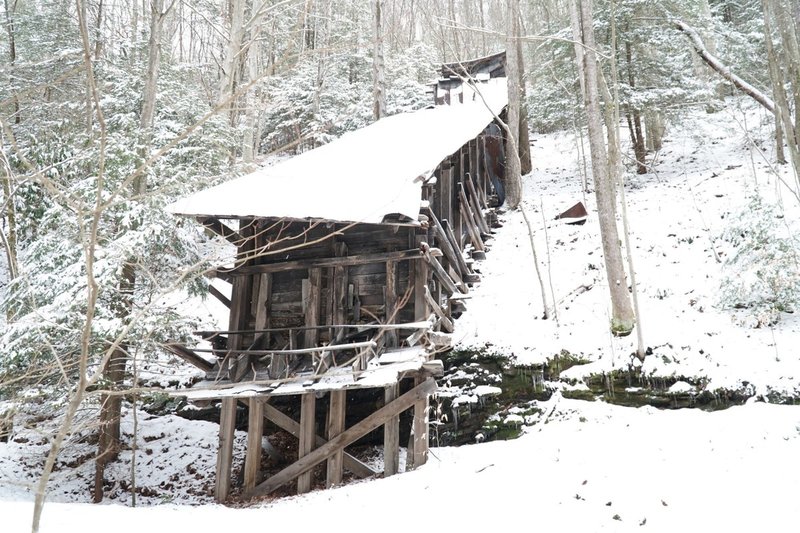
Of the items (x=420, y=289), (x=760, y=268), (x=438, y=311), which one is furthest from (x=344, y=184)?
(x=760, y=268)

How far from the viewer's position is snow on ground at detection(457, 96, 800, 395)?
30.1ft

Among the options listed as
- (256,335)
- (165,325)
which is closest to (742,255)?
(256,335)

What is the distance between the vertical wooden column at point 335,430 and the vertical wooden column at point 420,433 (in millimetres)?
1301

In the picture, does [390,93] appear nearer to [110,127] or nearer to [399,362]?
[110,127]

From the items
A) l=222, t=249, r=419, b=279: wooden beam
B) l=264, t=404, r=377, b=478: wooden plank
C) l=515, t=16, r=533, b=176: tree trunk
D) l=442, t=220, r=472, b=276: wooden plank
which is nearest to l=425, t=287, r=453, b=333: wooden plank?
l=222, t=249, r=419, b=279: wooden beam

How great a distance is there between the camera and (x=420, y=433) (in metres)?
8.72

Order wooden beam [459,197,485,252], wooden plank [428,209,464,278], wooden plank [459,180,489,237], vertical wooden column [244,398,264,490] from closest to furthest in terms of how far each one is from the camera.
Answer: vertical wooden column [244,398,264,490] → wooden plank [428,209,464,278] → wooden beam [459,197,485,252] → wooden plank [459,180,489,237]

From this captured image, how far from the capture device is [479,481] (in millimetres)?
6840

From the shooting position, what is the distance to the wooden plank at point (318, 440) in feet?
30.0

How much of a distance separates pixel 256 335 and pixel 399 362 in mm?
3054

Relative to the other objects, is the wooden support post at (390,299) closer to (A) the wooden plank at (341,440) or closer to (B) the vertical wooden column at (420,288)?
(B) the vertical wooden column at (420,288)

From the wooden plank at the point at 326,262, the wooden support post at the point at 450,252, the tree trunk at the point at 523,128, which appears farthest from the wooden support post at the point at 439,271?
the tree trunk at the point at 523,128

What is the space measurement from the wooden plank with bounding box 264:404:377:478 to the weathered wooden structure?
2cm

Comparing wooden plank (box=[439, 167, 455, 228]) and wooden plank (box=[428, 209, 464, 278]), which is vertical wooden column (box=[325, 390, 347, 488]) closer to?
wooden plank (box=[428, 209, 464, 278])
